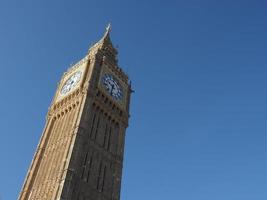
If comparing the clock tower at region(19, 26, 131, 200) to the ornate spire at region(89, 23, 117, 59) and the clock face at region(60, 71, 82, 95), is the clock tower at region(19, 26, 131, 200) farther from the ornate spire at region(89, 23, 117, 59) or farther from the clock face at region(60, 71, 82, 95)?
the ornate spire at region(89, 23, 117, 59)

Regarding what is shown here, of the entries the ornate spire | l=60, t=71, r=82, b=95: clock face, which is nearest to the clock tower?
l=60, t=71, r=82, b=95: clock face

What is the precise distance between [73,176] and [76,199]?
312 centimetres

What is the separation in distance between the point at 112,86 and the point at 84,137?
50.7 feet

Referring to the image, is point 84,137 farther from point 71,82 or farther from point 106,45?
point 106,45

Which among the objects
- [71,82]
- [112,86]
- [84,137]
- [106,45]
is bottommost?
[84,137]

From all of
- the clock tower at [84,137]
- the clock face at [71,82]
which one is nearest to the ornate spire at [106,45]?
the clock tower at [84,137]

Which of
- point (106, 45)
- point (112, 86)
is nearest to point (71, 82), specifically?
point (112, 86)

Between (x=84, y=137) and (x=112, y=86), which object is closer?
(x=84, y=137)

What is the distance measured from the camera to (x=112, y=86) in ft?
227

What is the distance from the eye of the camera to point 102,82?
66.8m

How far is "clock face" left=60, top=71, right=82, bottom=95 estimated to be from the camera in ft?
224

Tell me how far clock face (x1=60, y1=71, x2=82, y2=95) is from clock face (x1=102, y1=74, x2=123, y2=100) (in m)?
4.81

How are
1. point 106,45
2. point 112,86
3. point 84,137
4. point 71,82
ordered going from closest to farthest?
point 84,137
point 112,86
point 71,82
point 106,45

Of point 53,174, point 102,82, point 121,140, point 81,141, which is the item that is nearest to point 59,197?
point 53,174
